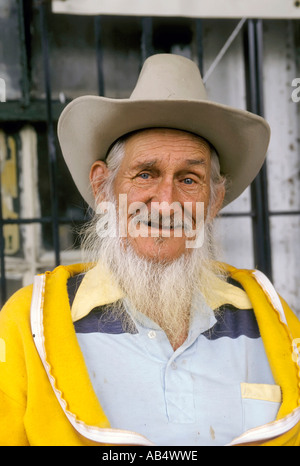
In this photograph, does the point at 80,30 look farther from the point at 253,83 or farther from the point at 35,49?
the point at 253,83

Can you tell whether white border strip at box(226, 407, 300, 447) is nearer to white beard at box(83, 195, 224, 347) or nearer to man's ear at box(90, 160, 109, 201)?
white beard at box(83, 195, 224, 347)

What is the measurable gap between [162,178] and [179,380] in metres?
0.74

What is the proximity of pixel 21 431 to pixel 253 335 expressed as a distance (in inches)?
34.6

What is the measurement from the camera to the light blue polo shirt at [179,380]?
1.59 m

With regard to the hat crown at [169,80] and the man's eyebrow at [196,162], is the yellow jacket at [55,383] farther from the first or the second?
the hat crown at [169,80]

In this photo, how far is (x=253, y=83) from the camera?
2885 millimetres

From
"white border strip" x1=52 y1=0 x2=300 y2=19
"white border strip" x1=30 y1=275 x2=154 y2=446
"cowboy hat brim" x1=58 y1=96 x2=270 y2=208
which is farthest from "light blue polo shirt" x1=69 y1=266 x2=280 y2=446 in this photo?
"white border strip" x1=52 y1=0 x2=300 y2=19

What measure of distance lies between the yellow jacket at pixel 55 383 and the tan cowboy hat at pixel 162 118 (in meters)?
0.62

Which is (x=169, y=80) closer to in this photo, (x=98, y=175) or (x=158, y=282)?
(x=98, y=175)

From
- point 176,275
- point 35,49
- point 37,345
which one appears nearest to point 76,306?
point 37,345

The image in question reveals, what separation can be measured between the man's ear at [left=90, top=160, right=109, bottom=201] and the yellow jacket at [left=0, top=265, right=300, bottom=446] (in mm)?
486

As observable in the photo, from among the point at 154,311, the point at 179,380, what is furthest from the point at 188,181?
the point at 179,380

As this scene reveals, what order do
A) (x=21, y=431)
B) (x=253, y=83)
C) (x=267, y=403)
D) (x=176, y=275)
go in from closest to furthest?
1. (x=21, y=431)
2. (x=267, y=403)
3. (x=176, y=275)
4. (x=253, y=83)

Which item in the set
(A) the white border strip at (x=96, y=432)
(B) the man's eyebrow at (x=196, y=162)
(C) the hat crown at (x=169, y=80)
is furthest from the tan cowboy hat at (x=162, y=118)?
(A) the white border strip at (x=96, y=432)
